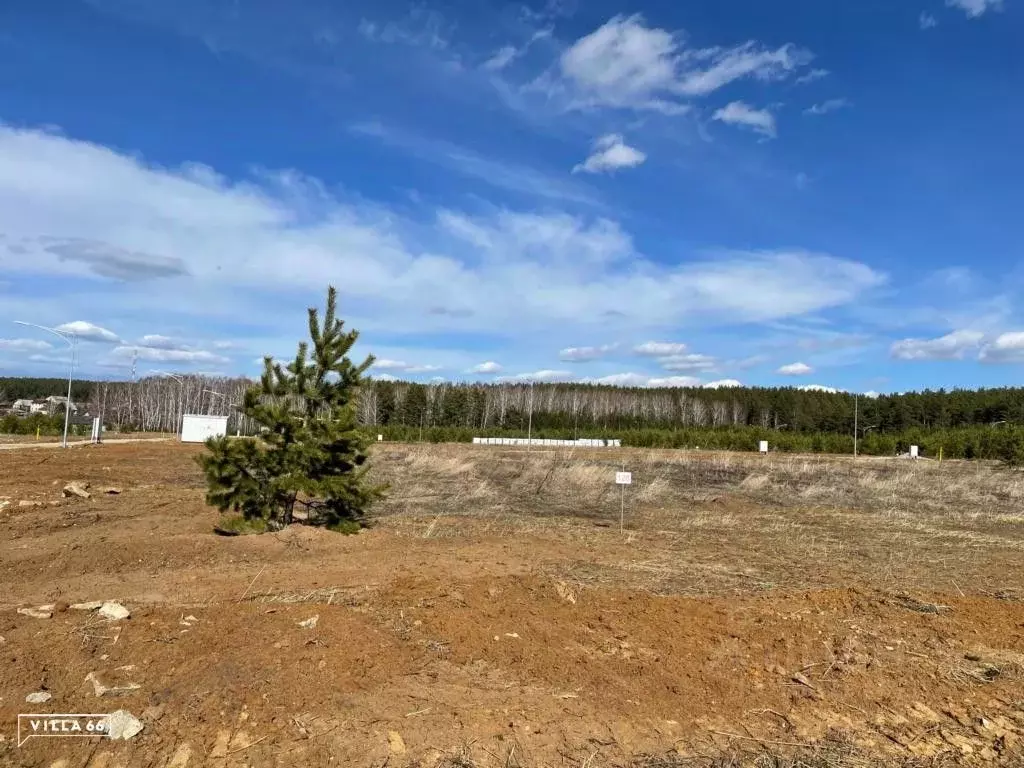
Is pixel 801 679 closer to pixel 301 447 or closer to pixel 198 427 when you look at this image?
pixel 301 447

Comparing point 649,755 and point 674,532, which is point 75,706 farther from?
point 674,532

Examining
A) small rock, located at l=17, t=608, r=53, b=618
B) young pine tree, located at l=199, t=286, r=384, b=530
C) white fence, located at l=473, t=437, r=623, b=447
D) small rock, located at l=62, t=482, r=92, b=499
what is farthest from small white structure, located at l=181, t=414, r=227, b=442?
small rock, located at l=17, t=608, r=53, b=618

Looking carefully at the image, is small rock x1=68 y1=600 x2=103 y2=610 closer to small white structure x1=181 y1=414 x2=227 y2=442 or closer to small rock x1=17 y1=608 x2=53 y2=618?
small rock x1=17 y1=608 x2=53 y2=618

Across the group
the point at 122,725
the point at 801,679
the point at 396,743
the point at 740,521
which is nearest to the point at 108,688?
the point at 122,725

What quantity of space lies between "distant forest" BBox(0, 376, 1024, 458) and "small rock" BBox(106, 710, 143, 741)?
70.2m

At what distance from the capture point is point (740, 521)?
60.3 feet

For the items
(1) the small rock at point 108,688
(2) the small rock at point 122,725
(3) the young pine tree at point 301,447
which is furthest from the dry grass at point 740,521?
(2) the small rock at point 122,725

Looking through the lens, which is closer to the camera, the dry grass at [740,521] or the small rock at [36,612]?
the small rock at [36,612]

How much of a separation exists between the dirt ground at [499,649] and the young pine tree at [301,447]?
71 centimetres

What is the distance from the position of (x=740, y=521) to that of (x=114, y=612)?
15.4 meters

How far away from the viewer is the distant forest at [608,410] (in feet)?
297

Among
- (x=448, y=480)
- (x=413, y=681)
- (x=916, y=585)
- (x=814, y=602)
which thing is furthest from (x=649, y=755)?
(x=448, y=480)

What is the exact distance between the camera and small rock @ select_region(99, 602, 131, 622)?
6.27 m

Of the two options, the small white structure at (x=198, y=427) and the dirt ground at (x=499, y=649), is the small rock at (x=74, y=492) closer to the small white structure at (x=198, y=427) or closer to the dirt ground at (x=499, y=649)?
the dirt ground at (x=499, y=649)
